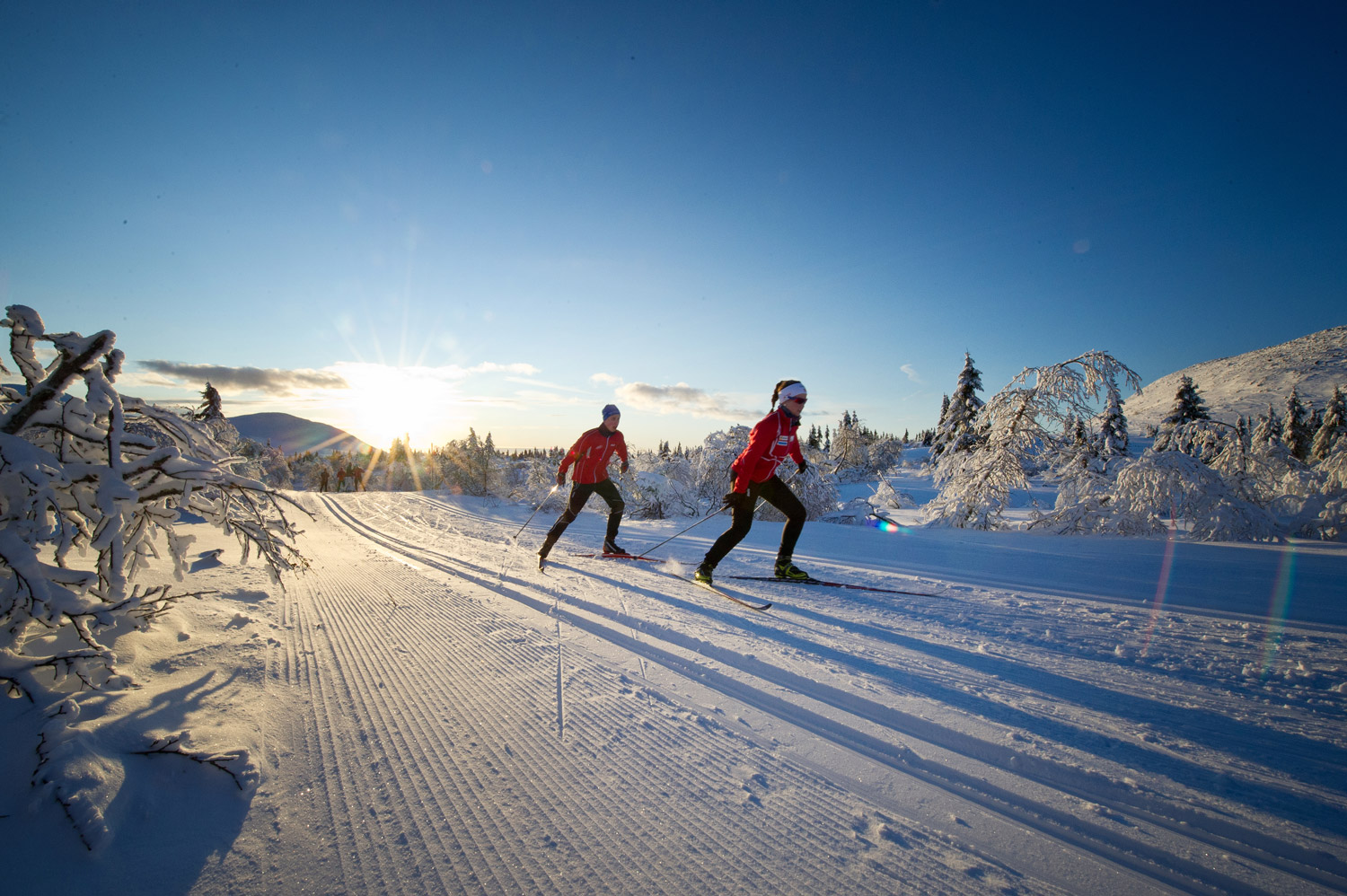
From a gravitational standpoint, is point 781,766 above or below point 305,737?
above

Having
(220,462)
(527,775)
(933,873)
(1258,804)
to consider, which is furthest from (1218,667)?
(220,462)

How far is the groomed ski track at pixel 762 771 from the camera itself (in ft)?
4.47

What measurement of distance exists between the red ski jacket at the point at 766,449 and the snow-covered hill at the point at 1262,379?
367 feet

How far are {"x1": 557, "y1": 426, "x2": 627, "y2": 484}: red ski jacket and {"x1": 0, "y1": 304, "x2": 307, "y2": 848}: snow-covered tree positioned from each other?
14.0 feet

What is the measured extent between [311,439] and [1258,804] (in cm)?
12710

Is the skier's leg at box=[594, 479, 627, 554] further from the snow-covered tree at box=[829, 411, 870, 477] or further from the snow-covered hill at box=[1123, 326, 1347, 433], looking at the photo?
the snow-covered hill at box=[1123, 326, 1347, 433]

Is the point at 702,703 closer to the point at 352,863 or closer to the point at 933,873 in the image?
the point at 933,873

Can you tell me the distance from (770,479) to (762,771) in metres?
3.27

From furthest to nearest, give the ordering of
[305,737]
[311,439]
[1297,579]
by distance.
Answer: [311,439]
[1297,579]
[305,737]

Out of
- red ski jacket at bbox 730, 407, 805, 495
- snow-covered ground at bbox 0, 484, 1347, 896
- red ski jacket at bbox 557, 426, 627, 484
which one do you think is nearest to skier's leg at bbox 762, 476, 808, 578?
red ski jacket at bbox 730, 407, 805, 495

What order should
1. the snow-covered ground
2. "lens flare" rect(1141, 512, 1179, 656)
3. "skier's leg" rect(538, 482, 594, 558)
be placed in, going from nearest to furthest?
the snow-covered ground, "lens flare" rect(1141, 512, 1179, 656), "skier's leg" rect(538, 482, 594, 558)

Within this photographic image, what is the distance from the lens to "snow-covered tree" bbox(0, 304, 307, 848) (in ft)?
4.90

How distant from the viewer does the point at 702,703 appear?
2229 mm

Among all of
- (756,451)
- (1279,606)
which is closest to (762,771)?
(756,451)
